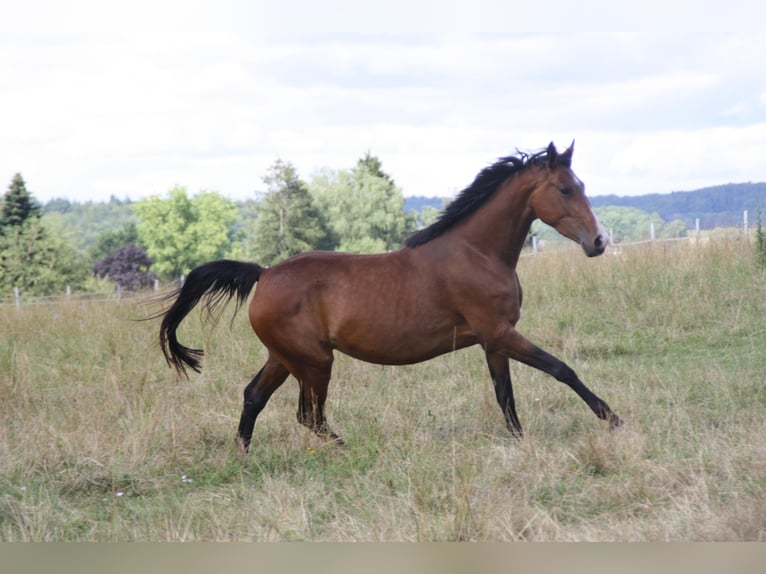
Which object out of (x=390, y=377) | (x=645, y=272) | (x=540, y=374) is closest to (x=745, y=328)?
(x=645, y=272)

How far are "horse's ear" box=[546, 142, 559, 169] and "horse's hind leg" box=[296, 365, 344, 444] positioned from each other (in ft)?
7.07

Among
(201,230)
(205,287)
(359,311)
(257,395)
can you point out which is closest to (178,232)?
(201,230)

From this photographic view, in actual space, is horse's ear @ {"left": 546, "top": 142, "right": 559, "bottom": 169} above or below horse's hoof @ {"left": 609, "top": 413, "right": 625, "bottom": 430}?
above

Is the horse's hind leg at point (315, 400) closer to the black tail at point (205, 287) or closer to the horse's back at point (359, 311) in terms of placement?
the horse's back at point (359, 311)

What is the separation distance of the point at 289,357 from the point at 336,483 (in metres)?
1.09

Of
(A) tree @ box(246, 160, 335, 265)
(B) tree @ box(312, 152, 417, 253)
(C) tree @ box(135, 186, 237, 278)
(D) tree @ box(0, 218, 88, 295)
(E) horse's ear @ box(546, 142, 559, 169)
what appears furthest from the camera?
(C) tree @ box(135, 186, 237, 278)

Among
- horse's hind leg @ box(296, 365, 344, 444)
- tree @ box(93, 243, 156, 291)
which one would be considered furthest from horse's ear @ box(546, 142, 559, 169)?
tree @ box(93, 243, 156, 291)

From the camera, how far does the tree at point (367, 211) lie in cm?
6216

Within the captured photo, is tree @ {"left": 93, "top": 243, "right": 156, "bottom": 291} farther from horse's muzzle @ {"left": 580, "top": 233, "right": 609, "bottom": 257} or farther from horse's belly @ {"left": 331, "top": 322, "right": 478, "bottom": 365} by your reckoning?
horse's muzzle @ {"left": 580, "top": 233, "right": 609, "bottom": 257}

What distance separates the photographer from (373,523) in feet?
12.9

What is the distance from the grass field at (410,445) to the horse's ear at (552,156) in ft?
6.20

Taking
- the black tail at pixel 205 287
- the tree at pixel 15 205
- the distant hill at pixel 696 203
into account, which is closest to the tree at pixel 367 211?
the tree at pixel 15 205

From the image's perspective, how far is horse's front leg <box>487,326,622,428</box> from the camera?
534cm

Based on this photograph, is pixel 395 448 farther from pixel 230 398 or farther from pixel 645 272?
pixel 645 272
